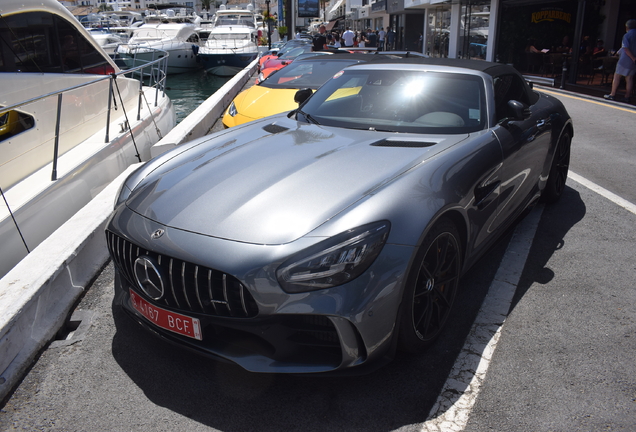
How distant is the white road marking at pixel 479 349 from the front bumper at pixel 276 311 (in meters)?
0.36

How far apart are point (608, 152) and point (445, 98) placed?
4.89 meters

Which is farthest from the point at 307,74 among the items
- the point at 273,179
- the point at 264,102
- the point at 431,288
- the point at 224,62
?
the point at 224,62

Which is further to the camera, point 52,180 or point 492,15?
point 492,15

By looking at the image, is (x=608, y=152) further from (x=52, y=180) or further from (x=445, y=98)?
(x=52, y=180)

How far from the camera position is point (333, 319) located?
2277mm

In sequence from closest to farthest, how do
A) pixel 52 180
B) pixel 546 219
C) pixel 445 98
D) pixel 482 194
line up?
pixel 482 194 → pixel 445 98 → pixel 52 180 → pixel 546 219

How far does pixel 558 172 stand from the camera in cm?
502

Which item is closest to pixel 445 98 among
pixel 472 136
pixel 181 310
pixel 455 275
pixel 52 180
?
pixel 472 136

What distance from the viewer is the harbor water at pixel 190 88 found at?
17058 mm

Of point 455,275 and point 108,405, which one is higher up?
point 455,275

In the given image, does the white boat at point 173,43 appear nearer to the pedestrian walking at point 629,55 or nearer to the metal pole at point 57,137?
the pedestrian walking at point 629,55

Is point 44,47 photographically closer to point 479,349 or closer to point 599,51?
point 479,349

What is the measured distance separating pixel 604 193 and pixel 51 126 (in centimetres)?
548

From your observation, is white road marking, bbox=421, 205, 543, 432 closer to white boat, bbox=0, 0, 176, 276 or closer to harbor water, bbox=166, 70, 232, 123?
white boat, bbox=0, 0, 176, 276
